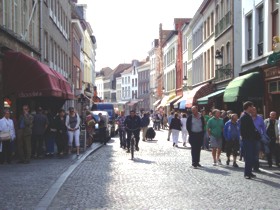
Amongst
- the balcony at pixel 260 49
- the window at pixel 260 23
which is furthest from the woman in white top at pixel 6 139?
the window at pixel 260 23

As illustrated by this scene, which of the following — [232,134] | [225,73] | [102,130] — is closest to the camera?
[232,134]

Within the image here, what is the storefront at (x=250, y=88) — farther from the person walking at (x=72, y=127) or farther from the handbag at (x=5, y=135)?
the handbag at (x=5, y=135)

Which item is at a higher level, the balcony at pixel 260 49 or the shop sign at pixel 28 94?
the balcony at pixel 260 49

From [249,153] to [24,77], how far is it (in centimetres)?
915

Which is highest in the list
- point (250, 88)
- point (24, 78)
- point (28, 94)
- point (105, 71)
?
point (105, 71)

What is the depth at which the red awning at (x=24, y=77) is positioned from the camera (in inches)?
739

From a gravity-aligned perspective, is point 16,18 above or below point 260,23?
below

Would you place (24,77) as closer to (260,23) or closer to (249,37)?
(260,23)

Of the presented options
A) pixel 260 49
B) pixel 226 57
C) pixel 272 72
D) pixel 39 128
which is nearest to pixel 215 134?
pixel 39 128

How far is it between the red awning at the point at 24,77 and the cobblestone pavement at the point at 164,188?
402 cm

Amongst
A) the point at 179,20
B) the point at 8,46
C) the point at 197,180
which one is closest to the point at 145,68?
the point at 179,20

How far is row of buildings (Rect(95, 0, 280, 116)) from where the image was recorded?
22.9 meters

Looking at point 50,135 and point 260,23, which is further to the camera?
point 260,23

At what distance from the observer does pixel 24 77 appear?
1912 cm
